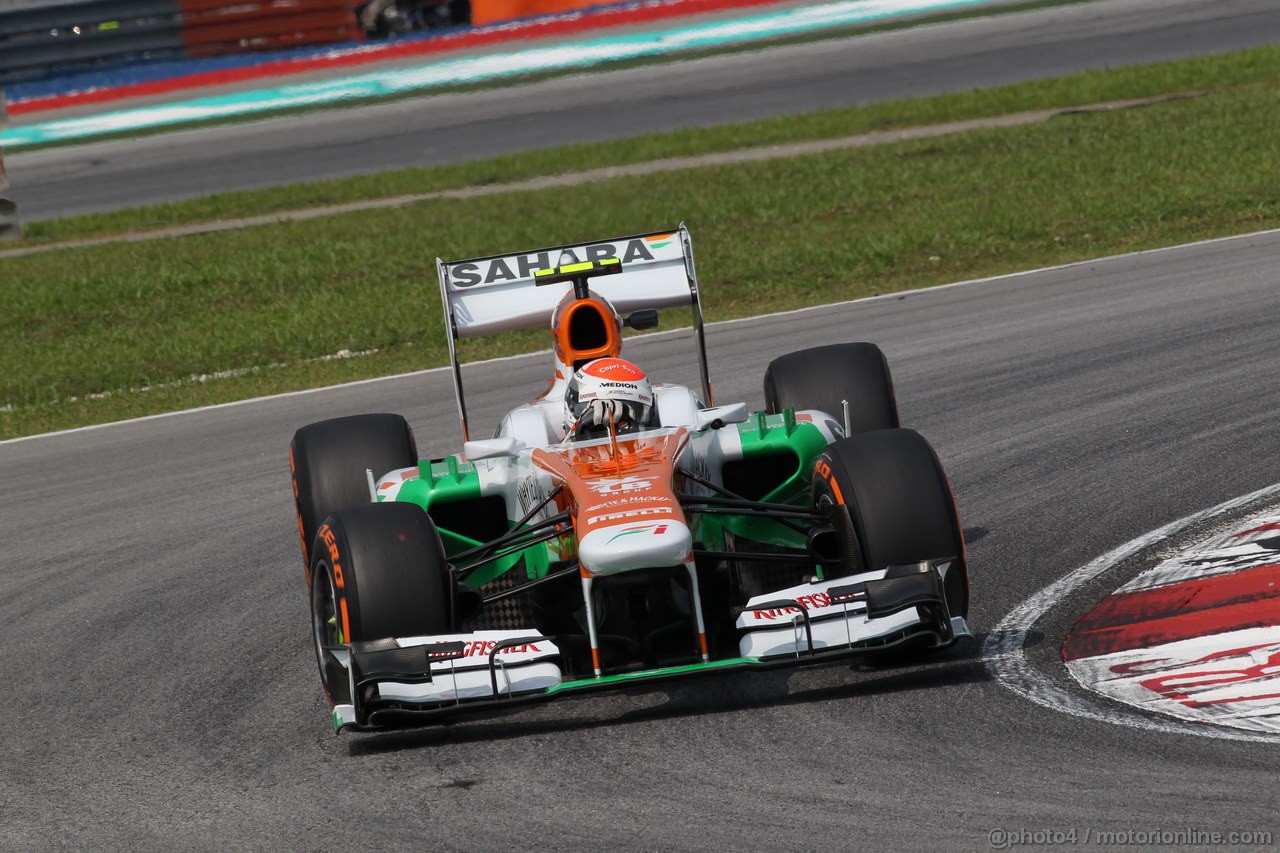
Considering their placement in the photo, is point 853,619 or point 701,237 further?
point 701,237

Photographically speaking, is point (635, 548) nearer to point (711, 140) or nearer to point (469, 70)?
point (711, 140)

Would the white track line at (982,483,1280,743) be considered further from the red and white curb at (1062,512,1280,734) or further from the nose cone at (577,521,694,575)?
the nose cone at (577,521,694,575)

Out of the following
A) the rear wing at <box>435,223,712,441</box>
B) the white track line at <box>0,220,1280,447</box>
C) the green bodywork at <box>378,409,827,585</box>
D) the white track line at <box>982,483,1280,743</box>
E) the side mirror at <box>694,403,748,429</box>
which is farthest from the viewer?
the white track line at <box>0,220,1280,447</box>

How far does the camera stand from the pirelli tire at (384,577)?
6.15 metres

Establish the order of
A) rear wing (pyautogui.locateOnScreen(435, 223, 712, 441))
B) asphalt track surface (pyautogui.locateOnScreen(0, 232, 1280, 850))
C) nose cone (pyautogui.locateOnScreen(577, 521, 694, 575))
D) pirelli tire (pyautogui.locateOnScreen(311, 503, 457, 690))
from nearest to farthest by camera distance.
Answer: asphalt track surface (pyautogui.locateOnScreen(0, 232, 1280, 850))
nose cone (pyautogui.locateOnScreen(577, 521, 694, 575))
pirelli tire (pyautogui.locateOnScreen(311, 503, 457, 690))
rear wing (pyautogui.locateOnScreen(435, 223, 712, 441))

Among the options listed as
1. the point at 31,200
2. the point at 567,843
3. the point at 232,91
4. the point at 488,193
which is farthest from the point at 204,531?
the point at 232,91

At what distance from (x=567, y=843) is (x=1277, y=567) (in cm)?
341

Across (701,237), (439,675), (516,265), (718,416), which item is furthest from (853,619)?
(701,237)

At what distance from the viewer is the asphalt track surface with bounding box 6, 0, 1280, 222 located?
87.7 ft

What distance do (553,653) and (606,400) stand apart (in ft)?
4.99

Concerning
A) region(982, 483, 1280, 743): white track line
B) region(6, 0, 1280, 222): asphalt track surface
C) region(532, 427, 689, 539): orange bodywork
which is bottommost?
region(982, 483, 1280, 743): white track line

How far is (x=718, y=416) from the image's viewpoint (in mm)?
7656

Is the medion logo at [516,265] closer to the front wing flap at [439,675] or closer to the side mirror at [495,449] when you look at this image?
the side mirror at [495,449]

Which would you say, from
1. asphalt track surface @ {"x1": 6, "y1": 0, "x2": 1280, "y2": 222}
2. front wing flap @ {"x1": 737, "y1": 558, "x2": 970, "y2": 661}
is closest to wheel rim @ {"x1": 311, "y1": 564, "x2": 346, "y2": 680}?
front wing flap @ {"x1": 737, "y1": 558, "x2": 970, "y2": 661}
